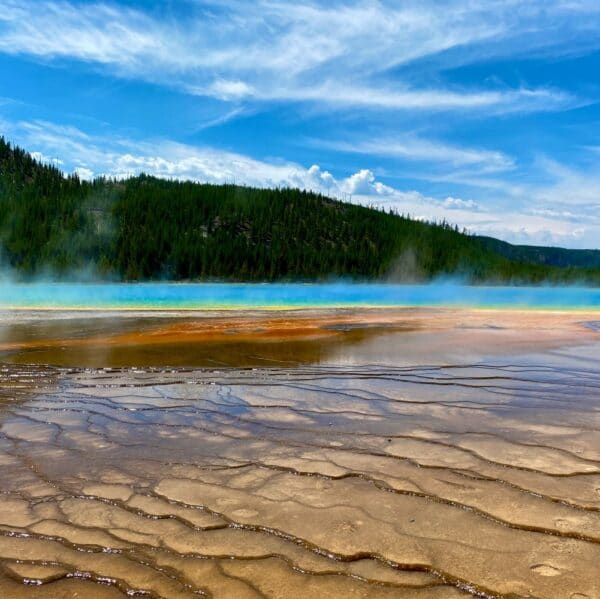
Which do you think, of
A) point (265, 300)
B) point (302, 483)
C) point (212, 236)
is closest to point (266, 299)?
point (265, 300)

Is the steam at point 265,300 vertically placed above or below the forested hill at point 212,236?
below

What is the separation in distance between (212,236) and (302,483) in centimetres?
12445

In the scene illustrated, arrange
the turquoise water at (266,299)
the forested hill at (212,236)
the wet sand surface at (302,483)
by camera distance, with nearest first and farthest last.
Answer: the wet sand surface at (302,483) → the turquoise water at (266,299) → the forested hill at (212,236)

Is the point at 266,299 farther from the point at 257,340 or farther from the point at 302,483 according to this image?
the point at 302,483

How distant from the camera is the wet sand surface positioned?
311 cm

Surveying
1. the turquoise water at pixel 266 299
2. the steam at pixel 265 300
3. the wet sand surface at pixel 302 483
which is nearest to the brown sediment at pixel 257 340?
the wet sand surface at pixel 302 483

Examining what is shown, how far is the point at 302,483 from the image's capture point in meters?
4.48

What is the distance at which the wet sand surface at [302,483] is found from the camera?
10.2 feet

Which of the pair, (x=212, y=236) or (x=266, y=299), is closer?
(x=266, y=299)

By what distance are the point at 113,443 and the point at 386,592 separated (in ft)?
12.2

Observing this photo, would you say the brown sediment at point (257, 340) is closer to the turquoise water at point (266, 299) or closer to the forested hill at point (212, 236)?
the turquoise water at point (266, 299)

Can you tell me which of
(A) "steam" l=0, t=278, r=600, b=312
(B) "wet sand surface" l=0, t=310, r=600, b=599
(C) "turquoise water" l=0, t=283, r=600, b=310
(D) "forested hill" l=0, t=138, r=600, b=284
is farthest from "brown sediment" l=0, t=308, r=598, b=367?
(D) "forested hill" l=0, t=138, r=600, b=284

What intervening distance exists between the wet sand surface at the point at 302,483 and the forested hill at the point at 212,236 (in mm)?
99277

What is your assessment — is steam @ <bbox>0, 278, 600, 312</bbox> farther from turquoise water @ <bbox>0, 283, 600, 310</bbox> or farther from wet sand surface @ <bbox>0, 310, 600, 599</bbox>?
wet sand surface @ <bbox>0, 310, 600, 599</bbox>
